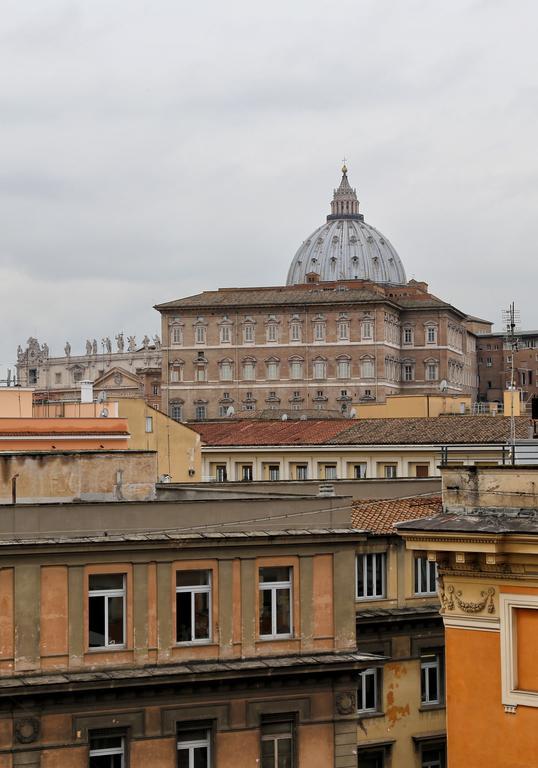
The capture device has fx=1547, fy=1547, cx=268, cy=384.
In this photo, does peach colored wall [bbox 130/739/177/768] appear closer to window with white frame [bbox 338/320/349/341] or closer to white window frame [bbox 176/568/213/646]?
white window frame [bbox 176/568/213/646]

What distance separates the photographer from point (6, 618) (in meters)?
18.8

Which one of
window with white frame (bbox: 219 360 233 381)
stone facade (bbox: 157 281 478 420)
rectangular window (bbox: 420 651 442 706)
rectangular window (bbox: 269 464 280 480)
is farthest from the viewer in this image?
window with white frame (bbox: 219 360 233 381)

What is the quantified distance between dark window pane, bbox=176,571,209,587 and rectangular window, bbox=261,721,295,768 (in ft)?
6.58

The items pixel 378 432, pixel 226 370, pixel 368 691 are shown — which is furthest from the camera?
pixel 226 370

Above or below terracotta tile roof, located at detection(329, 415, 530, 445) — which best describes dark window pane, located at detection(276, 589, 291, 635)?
below

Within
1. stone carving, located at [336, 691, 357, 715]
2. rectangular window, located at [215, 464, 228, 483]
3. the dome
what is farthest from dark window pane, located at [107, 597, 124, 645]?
the dome

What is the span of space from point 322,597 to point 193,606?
1.85 m

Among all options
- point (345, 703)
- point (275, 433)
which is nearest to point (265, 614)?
point (345, 703)

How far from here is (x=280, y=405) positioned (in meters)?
117

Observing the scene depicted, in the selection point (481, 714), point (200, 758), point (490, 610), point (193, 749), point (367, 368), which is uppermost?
point (367, 368)

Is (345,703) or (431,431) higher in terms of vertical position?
(431,431)

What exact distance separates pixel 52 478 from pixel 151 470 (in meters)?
1.70

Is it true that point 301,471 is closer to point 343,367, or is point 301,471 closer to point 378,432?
point 378,432

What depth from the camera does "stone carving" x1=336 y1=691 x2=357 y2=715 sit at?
20.4 meters
